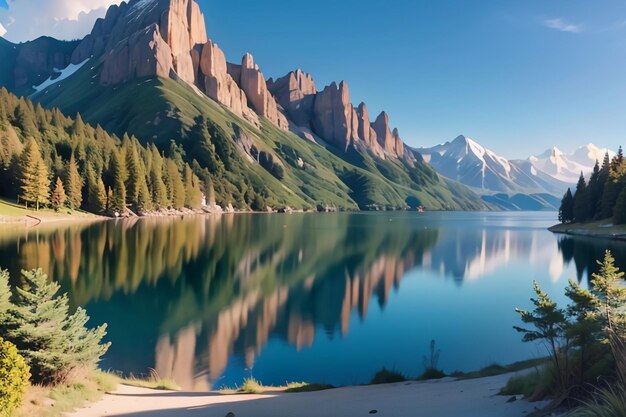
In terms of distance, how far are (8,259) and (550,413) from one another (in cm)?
5610

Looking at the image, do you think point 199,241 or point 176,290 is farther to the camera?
point 199,241

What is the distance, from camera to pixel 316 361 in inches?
988

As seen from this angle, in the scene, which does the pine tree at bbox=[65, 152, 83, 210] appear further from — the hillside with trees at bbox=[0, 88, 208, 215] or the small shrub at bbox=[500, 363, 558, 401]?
the small shrub at bbox=[500, 363, 558, 401]

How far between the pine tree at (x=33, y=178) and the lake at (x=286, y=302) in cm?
3552

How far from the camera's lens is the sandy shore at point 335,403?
39.6 ft

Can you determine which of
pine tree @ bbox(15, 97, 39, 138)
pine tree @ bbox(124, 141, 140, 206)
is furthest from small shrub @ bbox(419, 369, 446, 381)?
pine tree @ bbox(15, 97, 39, 138)

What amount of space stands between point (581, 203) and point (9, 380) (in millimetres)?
151729

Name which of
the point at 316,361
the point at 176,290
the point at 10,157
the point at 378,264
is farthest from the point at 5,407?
the point at 10,157

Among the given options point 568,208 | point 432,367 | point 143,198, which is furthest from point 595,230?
point 143,198

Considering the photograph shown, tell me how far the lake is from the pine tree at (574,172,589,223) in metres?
60.3

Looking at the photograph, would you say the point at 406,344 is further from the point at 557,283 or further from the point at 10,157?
the point at 10,157

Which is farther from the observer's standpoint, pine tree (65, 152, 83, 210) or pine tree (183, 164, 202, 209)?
pine tree (183, 164, 202, 209)

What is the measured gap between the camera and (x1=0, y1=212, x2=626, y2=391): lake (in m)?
24.9

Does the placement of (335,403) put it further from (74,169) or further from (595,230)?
(74,169)
